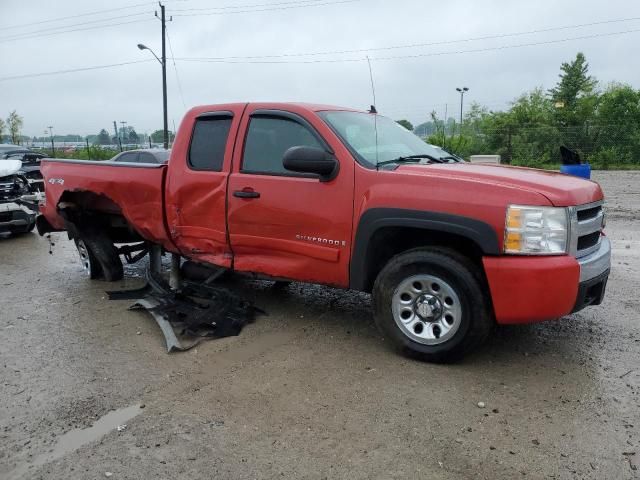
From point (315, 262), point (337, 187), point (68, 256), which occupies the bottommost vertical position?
point (68, 256)

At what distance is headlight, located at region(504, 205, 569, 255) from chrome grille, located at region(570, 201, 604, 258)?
104 mm

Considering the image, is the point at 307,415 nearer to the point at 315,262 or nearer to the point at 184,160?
the point at 315,262

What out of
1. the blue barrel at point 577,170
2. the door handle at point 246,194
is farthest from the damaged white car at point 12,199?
the blue barrel at point 577,170

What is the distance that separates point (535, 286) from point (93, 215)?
5.13 meters

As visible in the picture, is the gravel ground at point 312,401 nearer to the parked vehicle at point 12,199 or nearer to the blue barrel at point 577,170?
the blue barrel at point 577,170

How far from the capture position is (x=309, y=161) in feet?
13.7

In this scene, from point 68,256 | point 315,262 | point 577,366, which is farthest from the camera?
point 68,256

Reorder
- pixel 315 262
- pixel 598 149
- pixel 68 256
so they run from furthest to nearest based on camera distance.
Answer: pixel 598 149, pixel 68 256, pixel 315 262

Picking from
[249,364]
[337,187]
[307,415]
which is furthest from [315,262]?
[307,415]

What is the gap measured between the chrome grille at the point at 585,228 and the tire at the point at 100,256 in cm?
512

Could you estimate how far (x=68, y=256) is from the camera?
27.8 feet

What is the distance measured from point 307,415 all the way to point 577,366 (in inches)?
80.4

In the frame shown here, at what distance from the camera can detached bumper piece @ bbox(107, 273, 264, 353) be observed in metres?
4.73

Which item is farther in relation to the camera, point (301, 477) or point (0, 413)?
point (0, 413)
